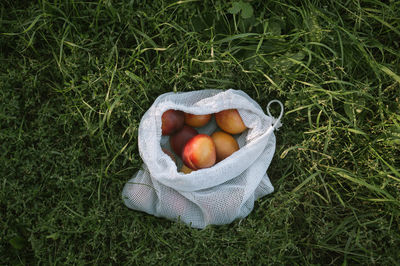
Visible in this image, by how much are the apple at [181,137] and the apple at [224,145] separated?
0.15 meters

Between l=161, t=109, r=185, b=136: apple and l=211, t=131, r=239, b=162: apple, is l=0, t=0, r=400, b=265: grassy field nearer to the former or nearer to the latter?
l=161, t=109, r=185, b=136: apple

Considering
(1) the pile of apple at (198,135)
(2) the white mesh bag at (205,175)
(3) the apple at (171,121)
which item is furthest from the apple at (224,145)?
(3) the apple at (171,121)

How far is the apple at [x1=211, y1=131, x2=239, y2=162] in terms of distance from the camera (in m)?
2.28

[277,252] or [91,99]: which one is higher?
[91,99]

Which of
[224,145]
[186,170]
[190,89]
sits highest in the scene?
[190,89]

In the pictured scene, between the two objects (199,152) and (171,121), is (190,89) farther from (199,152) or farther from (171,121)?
(199,152)

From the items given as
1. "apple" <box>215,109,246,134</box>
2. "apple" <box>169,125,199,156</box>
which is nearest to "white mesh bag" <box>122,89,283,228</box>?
"apple" <box>215,109,246,134</box>

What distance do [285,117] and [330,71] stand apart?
40 cm

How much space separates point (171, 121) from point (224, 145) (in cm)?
36

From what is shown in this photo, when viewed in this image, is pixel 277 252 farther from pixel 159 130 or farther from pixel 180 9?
pixel 180 9

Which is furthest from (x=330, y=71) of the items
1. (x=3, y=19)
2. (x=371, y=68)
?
(x=3, y=19)

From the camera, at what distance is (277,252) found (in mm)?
2217

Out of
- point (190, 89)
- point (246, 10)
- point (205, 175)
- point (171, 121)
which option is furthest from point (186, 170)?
point (246, 10)

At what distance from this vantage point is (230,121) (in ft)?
7.51
